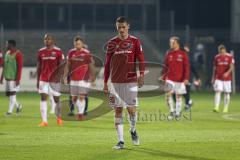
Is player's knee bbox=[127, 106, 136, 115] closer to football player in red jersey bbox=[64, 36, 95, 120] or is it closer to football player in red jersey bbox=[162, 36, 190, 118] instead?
football player in red jersey bbox=[64, 36, 95, 120]

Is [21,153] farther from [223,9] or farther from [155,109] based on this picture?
[223,9]

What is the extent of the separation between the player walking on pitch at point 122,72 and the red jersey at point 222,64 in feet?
44.3

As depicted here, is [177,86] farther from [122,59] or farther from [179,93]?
[122,59]

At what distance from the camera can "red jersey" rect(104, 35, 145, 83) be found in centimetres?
1559

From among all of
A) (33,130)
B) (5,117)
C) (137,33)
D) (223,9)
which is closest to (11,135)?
(33,130)

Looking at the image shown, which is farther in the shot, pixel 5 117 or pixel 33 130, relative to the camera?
pixel 5 117

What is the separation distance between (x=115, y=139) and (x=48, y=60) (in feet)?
17.8

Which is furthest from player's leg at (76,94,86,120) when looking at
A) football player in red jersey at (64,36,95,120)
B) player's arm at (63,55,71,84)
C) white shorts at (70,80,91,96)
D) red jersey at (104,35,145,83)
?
red jersey at (104,35,145,83)

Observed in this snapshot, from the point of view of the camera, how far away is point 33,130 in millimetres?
19844

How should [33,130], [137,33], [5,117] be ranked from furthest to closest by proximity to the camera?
1. [137,33]
2. [5,117]
3. [33,130]

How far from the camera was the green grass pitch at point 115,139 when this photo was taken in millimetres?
14420

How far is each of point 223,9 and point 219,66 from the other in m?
24.7

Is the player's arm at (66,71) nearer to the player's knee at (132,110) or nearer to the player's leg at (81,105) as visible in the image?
the player's leg at (81,105)

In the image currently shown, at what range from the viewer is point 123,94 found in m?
15.9
